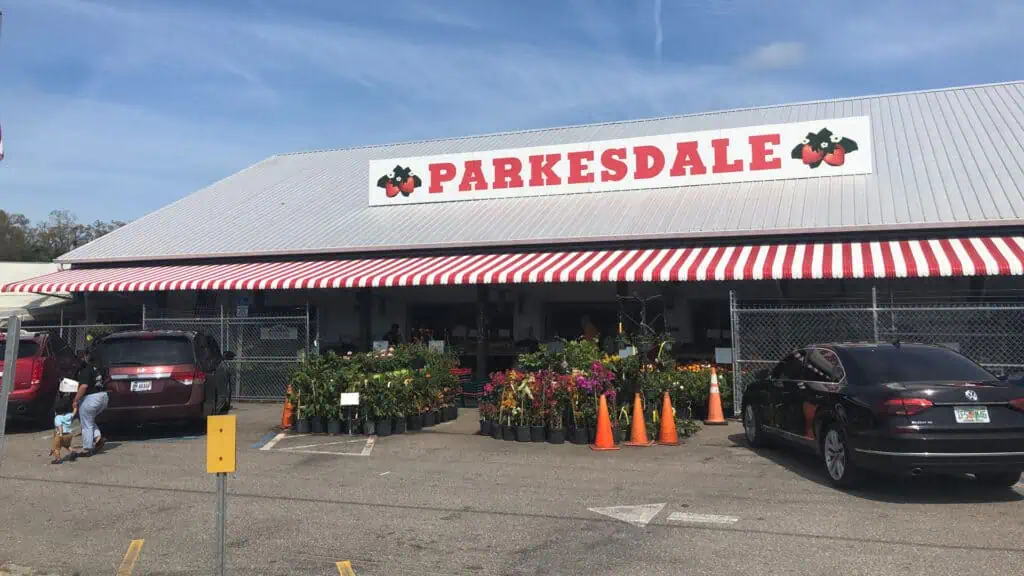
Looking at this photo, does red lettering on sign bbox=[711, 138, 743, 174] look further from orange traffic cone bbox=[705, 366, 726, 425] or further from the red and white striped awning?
orange traffic cone bbox=[705, 366, 726, 425]

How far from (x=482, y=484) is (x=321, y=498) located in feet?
5.63

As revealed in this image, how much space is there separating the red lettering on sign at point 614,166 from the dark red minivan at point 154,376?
35.5 ft

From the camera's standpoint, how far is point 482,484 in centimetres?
894

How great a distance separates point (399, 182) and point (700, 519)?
53.2 ft

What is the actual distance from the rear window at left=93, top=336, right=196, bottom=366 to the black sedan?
877cm

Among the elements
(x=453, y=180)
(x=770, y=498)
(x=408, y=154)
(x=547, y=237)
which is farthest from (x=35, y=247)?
(x=770, y=498)

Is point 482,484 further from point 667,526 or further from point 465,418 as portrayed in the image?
point 465,418

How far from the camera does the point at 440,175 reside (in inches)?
853

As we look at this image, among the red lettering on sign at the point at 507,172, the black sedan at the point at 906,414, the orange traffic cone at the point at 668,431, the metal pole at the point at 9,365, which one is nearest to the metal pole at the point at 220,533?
the metal pole at the point at 9,365

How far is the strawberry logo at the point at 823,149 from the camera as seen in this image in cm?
1791

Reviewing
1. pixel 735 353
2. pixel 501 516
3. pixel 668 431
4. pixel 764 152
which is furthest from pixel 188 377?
pixel 764 152

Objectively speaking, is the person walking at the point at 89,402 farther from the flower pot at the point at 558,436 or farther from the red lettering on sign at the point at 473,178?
the red lettering on sign at the point at 473,178

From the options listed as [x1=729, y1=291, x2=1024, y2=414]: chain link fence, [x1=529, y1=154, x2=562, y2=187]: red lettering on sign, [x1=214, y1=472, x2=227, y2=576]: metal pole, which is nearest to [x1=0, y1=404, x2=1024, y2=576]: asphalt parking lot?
[x1=214, y1=472, x2=227, y2=576]: metal pole

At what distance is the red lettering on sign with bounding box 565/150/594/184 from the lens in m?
20.2
